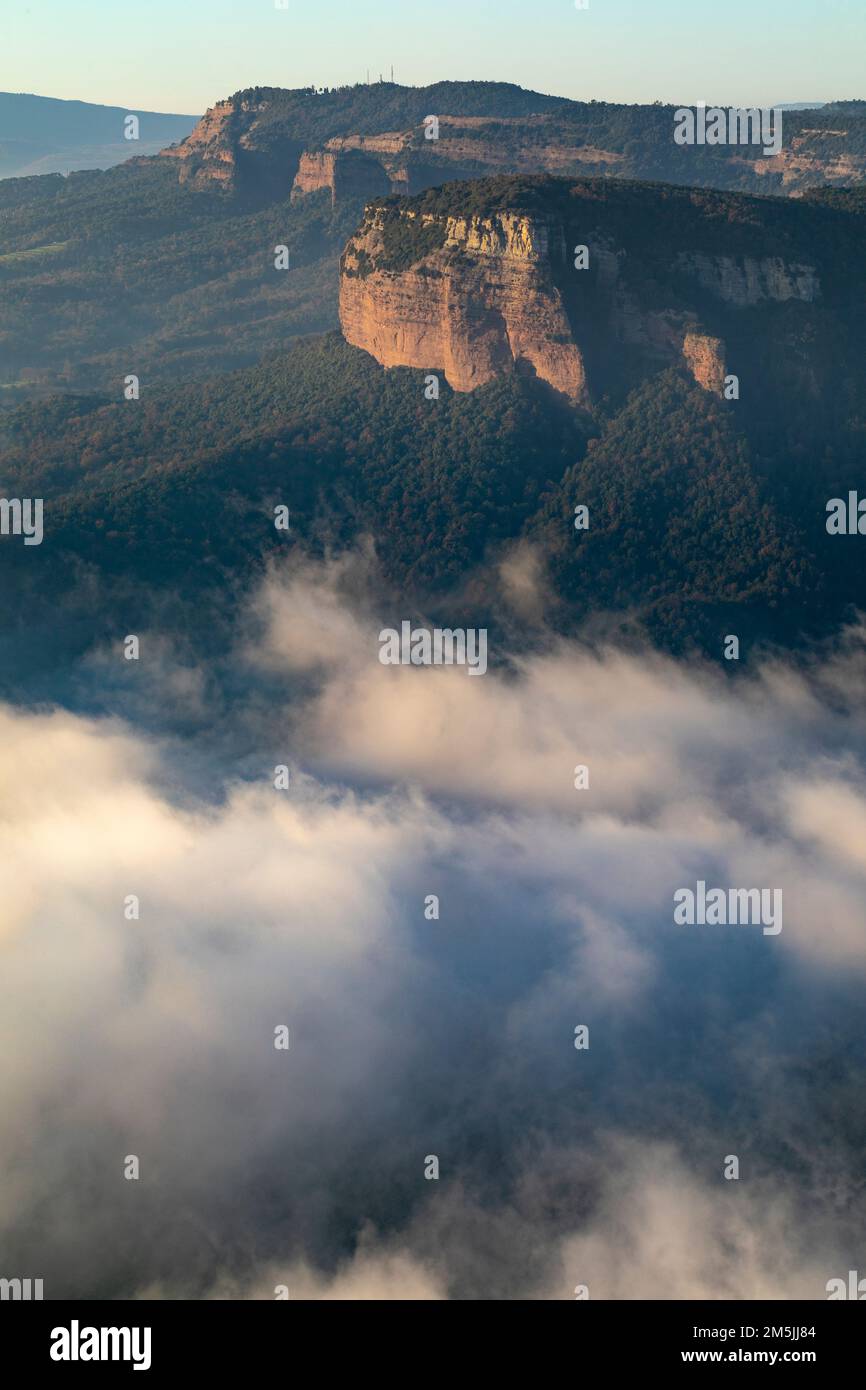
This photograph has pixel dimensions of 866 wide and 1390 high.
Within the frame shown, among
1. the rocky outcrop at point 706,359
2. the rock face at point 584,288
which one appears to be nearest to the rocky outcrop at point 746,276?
the rock face at point 584,288

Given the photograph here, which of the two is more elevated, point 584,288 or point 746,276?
point 746,276

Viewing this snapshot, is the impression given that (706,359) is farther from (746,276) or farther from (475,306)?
(475,306)

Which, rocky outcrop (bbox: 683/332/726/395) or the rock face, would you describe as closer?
rocky outcrop (bbox: 683/332/726/395)

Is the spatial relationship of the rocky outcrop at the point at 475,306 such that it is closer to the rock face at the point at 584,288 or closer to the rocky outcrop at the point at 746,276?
the rock face at the point at 584,288

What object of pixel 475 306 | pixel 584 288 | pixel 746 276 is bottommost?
pixel 475 306

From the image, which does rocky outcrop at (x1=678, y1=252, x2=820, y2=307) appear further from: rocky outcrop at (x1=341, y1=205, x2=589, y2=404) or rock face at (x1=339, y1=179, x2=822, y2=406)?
rocky outcrop at (x1=341, y1=205, x2=589, y2=404)

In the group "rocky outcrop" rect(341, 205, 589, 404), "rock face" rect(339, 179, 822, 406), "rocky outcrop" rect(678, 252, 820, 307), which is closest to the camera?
"rocky outcrop" rect(341, 205, 589, 404)

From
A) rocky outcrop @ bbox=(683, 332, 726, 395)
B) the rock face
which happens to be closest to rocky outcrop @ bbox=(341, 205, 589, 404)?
the rock face

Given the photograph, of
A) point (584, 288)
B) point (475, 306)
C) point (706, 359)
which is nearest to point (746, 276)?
point (706, 359)

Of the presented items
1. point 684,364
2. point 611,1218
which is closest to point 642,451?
point 684,364
